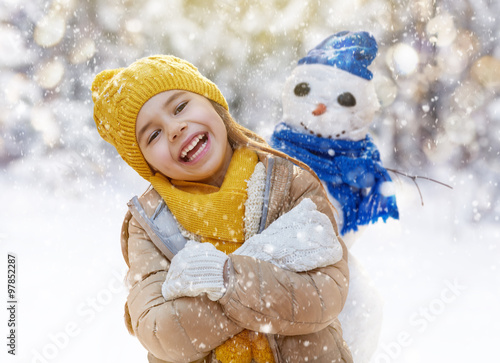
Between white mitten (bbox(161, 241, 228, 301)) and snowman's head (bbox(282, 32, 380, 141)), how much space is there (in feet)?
2.68

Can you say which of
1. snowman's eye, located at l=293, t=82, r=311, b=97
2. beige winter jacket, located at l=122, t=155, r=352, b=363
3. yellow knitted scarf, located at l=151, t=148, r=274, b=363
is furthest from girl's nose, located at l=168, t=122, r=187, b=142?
snowman's eye, located at l=293, t=82, r=311, b=97

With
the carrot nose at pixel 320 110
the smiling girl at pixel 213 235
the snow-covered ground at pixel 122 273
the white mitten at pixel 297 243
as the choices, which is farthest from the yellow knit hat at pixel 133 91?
the snow-covered ground at pixel 122 273

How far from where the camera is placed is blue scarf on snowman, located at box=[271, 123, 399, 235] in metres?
1.49

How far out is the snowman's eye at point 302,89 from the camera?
62.4 inches

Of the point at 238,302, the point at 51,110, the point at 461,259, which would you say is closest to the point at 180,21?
the point at 51,110

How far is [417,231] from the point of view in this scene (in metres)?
2.76

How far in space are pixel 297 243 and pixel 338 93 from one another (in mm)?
800

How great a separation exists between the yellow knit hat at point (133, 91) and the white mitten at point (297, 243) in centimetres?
39

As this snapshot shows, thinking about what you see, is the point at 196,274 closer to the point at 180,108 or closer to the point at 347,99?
the point at 180,108

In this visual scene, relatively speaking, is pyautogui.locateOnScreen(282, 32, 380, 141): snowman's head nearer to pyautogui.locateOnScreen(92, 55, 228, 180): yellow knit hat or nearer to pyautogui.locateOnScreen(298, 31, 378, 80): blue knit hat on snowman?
pyautogui.locateOnScreen(298, 31, 378, 80): blue knit hat on snowman

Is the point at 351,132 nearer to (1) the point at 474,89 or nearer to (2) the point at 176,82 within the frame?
(2) the point at 176,82

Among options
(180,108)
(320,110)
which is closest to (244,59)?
(320,110)

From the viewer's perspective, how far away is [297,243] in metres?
0.92

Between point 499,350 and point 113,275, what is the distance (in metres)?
1.83
